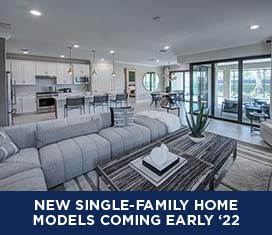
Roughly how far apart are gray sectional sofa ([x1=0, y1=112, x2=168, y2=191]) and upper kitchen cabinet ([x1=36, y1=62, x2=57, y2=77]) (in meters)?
6.23

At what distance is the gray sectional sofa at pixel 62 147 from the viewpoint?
1.95 meters

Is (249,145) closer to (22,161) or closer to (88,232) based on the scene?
(88,232)

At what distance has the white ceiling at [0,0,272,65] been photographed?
2854 millimetres

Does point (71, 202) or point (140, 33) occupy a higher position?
point (140, 33)

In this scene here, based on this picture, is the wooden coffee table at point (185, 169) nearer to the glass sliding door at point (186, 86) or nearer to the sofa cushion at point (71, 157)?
the sofa cushion at point (71, 157)

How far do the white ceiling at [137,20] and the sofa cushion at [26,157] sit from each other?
2220mm

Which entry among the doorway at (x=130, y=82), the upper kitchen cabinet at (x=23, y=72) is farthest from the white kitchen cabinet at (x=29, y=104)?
the doorway at (x=130, y=82)

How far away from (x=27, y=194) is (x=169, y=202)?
48.5 inches

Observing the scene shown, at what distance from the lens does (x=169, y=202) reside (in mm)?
1516

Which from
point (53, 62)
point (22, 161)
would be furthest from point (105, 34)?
point (53, 62)

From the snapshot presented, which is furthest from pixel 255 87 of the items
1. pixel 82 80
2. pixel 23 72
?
pixel 23 72

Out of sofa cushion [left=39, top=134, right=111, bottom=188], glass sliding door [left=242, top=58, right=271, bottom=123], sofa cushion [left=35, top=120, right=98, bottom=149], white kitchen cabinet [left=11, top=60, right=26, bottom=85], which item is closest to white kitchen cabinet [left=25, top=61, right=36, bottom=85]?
white kitchen cabinet [left=11, top=60, right=26, bottom=85]

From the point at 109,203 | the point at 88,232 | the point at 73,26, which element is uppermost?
the point at 73,26

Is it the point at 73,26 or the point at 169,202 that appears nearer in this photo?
the point at 169,202
